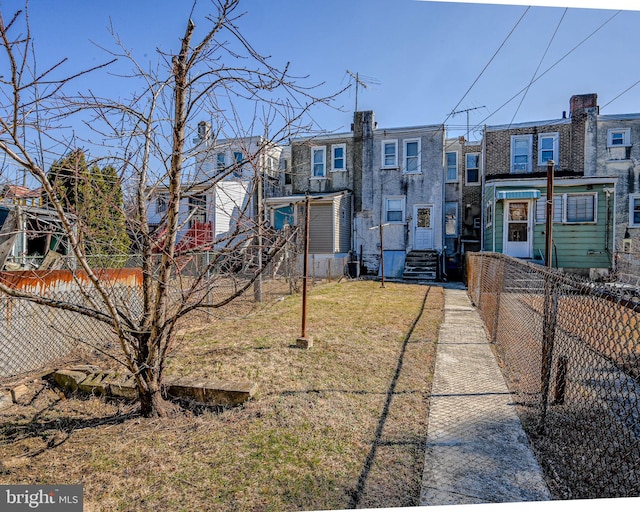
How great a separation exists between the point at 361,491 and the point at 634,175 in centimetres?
1577

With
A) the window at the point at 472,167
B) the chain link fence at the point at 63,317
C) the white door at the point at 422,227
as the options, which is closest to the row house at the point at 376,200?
the white door at the point at 422,227

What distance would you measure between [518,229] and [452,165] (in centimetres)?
472

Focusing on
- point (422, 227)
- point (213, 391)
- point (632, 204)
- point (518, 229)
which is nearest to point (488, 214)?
point (518, 229)

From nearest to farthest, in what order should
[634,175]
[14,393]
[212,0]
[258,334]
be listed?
1. [212,0]
2. [14,393]
3. [258,334]
4. [634,175]

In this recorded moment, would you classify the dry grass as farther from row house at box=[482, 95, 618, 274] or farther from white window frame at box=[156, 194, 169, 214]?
row house at box=[482, 95, 618, 274]

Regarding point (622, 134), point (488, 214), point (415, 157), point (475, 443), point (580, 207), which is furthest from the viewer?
point (415, 157)

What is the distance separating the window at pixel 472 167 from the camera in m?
17.1

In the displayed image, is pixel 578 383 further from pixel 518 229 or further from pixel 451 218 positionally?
pixel 451 218

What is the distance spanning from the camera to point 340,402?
10.3 feet

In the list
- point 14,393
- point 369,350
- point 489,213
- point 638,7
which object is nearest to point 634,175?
point 489,213

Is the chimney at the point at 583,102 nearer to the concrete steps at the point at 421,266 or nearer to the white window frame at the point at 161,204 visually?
the concrete steps at the point at 421,266

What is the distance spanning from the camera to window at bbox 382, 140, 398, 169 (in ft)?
52.3

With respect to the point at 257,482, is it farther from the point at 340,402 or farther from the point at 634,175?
the point at 634,175

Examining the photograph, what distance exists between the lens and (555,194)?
12.8 meters
